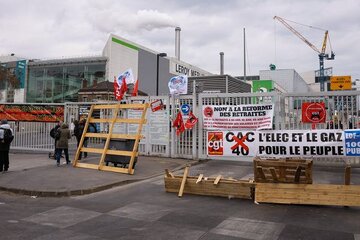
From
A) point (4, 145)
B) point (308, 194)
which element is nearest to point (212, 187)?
point (308, 194)

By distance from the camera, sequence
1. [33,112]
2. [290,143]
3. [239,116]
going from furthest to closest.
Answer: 1. [33,112]
2. [239,116]
3. [290,143]

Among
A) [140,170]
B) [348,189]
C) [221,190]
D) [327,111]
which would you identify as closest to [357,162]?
[327,111]

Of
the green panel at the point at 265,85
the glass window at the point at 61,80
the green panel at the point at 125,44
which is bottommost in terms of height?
the green panel at the point at 265,85

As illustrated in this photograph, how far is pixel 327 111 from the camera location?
12547 millimetres

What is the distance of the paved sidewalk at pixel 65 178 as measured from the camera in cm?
920

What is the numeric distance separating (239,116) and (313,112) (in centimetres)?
255

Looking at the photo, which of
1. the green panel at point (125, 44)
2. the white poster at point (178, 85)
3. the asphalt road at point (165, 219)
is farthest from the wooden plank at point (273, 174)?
the green panel at point (125, 44)

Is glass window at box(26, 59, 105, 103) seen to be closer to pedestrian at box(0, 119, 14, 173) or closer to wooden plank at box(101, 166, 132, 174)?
pedestrian at box(0, 119, 14, 173)

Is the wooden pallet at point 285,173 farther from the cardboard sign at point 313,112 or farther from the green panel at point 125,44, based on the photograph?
the green panel at point 125,44

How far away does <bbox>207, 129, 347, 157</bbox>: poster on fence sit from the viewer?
32.2 feet

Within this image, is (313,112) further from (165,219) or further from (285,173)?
(165,219)

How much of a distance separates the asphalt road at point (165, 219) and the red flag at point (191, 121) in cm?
584

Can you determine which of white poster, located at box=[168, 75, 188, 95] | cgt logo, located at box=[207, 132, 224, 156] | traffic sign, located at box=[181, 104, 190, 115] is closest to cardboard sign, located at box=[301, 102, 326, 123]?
cgt logo, located at box=[207, 132, 224, 156]

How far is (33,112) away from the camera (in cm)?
A: 1792
